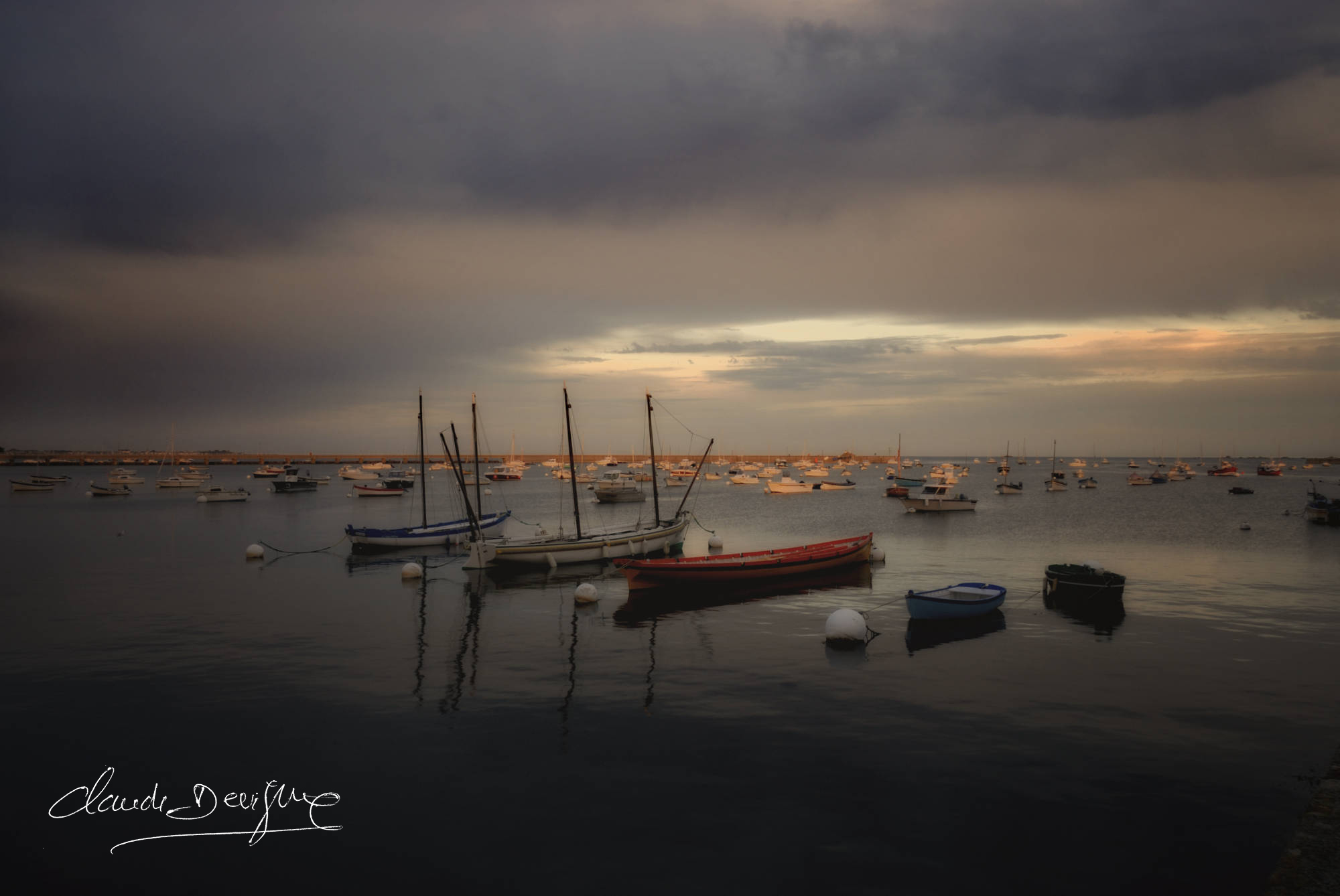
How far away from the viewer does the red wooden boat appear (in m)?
36.1

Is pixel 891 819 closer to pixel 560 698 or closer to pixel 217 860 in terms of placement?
pixel 560 698

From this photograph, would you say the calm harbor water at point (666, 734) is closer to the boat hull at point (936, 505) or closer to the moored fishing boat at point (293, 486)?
the boat hull at point (936, 505)

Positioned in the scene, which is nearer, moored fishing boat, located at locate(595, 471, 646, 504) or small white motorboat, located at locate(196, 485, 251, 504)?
small white motorboat, located at locate(196, 485, 251, 504)

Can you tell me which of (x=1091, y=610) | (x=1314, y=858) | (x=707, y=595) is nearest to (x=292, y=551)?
(x=707, y=595)

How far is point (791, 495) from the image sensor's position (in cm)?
12456

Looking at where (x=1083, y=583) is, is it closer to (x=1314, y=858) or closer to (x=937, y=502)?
(x=1314, y=858)

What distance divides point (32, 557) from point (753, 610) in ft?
157

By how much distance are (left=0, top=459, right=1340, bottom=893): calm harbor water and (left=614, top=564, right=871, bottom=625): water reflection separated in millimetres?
322

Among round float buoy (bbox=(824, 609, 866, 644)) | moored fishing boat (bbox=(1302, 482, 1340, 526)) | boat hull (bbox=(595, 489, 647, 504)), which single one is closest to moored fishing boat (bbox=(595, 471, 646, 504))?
boat hull (bbox=(595, 489, 647, 504))

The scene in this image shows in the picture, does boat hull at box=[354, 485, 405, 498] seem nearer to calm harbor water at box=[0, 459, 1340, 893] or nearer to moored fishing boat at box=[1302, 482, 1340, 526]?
calm harbor water at box=[0, 459, 1340, 893]

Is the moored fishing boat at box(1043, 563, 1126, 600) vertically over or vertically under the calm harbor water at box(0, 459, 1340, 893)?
over
